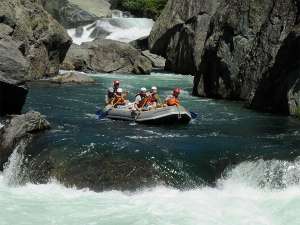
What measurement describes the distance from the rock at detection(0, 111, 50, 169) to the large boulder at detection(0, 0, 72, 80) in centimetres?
1501

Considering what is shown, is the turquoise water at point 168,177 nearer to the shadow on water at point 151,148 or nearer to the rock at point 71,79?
the shadow on water at point 151,148

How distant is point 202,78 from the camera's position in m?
32.7

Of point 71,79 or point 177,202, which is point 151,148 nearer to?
point 177,202

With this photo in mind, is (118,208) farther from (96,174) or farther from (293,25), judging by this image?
(293,25)

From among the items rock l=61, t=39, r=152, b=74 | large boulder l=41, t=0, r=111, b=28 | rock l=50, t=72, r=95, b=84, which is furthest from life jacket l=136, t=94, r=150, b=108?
large boulder l=41, t=0, r=111, b=28

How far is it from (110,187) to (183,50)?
3034cm

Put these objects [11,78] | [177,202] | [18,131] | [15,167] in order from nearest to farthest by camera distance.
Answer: [177,202] → [15,167] → [18,131] → [11,78]

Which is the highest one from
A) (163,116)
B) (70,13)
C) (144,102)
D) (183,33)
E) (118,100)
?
(70,13)

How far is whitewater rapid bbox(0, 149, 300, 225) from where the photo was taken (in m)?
14.6

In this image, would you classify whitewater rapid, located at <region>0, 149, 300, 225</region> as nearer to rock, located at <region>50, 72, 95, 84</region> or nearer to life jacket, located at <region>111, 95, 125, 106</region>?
life jacket, located at <region>111, 95, 125, 106</region>

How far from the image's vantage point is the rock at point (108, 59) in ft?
150

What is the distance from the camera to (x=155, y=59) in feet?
173

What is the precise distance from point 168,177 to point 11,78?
27.8 feet

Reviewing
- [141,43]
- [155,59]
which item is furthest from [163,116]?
[141,43]
